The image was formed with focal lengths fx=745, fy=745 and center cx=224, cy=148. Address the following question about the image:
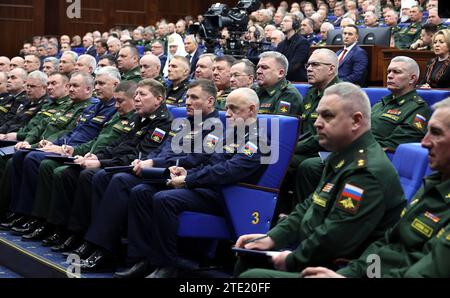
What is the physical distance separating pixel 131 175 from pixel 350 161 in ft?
5.11

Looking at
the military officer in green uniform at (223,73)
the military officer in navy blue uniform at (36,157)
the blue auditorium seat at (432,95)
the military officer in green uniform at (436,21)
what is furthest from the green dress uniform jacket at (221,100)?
the military officer in green uniform at (436,21)

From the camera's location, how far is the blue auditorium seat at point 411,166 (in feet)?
7.51

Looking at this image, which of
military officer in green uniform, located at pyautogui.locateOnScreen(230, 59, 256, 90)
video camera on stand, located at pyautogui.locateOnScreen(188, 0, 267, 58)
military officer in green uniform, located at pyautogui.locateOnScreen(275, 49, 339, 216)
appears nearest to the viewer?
military officer in green uniform, located at pyautogui.locateOnScreen(275, 49, 339, 216)

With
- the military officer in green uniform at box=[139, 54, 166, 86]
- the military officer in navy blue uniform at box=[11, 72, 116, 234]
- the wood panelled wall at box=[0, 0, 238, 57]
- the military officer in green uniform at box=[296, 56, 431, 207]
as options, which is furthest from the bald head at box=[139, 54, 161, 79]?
the wood panelled wall at box=[0, 0, 238, 57]

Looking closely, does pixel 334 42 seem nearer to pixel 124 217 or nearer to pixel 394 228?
pixel 124 217

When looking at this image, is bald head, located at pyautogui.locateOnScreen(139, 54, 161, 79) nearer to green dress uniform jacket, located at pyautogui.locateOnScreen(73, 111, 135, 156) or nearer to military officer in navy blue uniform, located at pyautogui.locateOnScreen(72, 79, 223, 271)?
green dress uniform jacket, located at pyautogui.locateOnScreen(73, 111, 135, 156)

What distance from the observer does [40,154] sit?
4.34m

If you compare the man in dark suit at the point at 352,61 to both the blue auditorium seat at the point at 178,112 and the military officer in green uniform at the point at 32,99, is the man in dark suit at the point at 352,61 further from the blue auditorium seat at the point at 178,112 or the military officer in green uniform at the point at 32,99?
the military officer in green uniform at the point at 32,99

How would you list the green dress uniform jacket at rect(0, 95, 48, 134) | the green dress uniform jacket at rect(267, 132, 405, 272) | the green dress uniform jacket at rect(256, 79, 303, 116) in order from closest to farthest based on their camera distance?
the green dress uniform jacket at rect(267, 132, 405, 272)
the green dress uniform jacket at rect(256, 79, 303, 116)
the green dress uniform jacket at rect(0, 95, 48, 134)

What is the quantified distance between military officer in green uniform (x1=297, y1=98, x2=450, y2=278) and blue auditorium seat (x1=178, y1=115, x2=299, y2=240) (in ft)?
3.65

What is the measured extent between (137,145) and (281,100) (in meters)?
0.81

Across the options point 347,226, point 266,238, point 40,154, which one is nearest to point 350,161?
point 347,226

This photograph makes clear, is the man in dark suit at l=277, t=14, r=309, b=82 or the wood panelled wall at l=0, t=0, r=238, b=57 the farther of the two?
the wood panelled wall at l=0, t=0, r=238, b=57

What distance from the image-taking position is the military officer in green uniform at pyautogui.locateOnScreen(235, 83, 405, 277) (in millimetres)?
2076
